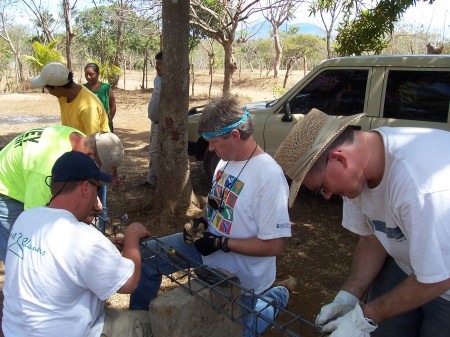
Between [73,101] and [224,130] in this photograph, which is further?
[73,101]

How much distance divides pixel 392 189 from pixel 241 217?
89 centimetres

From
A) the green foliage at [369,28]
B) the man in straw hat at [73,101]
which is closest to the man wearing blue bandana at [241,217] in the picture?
the man in straw hat at [73,101]

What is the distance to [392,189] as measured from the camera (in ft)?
4.71

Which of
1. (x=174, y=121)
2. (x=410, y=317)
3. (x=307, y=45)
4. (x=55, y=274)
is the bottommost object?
(x=410, y=317)

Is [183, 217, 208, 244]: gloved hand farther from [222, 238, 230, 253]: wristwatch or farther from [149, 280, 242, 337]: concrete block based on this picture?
[149, 280, 242, 337]: concrete block

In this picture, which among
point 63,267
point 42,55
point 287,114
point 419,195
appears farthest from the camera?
point 42,55

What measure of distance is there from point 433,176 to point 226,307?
100cm

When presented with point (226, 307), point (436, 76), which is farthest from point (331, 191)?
point (436, 76)

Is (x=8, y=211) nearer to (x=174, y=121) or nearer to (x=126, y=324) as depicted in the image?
(x=126, y=324)

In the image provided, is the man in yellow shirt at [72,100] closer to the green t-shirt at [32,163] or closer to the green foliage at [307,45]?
the green t-shirt at [32,163]

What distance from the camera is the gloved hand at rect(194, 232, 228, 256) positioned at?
214cm

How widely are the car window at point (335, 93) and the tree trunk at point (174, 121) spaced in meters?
1.34

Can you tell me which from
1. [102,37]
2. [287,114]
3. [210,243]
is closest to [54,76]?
[210,243]

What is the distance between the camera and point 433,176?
134 centimetres
